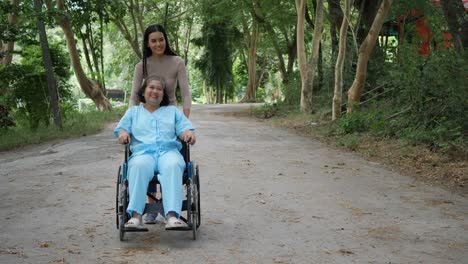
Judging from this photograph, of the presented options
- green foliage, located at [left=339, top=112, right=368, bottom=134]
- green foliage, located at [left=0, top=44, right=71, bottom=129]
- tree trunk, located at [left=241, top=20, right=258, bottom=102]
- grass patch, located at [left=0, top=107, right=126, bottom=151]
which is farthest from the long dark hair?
tree trunk, located at [left=241, top=20, right=258, bottom=102]

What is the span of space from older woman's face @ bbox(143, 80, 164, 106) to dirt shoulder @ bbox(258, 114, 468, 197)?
12.7 ft

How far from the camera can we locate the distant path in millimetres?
4664

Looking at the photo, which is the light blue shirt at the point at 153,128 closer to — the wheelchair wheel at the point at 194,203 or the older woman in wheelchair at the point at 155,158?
the older woman in wheelchair at the point at 155,158

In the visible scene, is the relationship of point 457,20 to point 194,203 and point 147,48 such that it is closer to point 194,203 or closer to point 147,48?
point 147,48

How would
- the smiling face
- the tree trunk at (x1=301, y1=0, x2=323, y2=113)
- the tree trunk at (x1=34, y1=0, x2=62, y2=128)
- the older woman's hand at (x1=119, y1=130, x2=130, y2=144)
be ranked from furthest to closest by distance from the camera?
the tree trunk at (x1=301, y1=0, x2=323, y2=113), the tree trunk at (x1=34, y1=0, x2=62, y2=128), the smiling face, the older woman's hand at (x1=119, y1=130, x2=130, y2=144)

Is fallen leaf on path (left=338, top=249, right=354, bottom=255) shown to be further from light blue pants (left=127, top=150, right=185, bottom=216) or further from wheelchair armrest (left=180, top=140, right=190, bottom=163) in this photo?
wheelchair armrest (left=180, top=140, right=190, bottom=163)

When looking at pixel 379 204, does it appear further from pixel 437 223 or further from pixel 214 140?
pixel 214 140

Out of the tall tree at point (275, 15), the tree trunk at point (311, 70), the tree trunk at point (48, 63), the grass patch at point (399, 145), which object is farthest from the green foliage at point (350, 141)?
the tall tree at point (275, 15)

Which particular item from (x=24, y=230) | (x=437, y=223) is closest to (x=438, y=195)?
(x=437, y=223)

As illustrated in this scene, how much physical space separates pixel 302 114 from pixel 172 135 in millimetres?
14413

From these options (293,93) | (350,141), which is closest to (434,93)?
(350,141)

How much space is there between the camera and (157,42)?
221 inches

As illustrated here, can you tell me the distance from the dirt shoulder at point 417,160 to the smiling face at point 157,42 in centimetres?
393

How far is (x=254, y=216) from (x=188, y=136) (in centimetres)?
124
